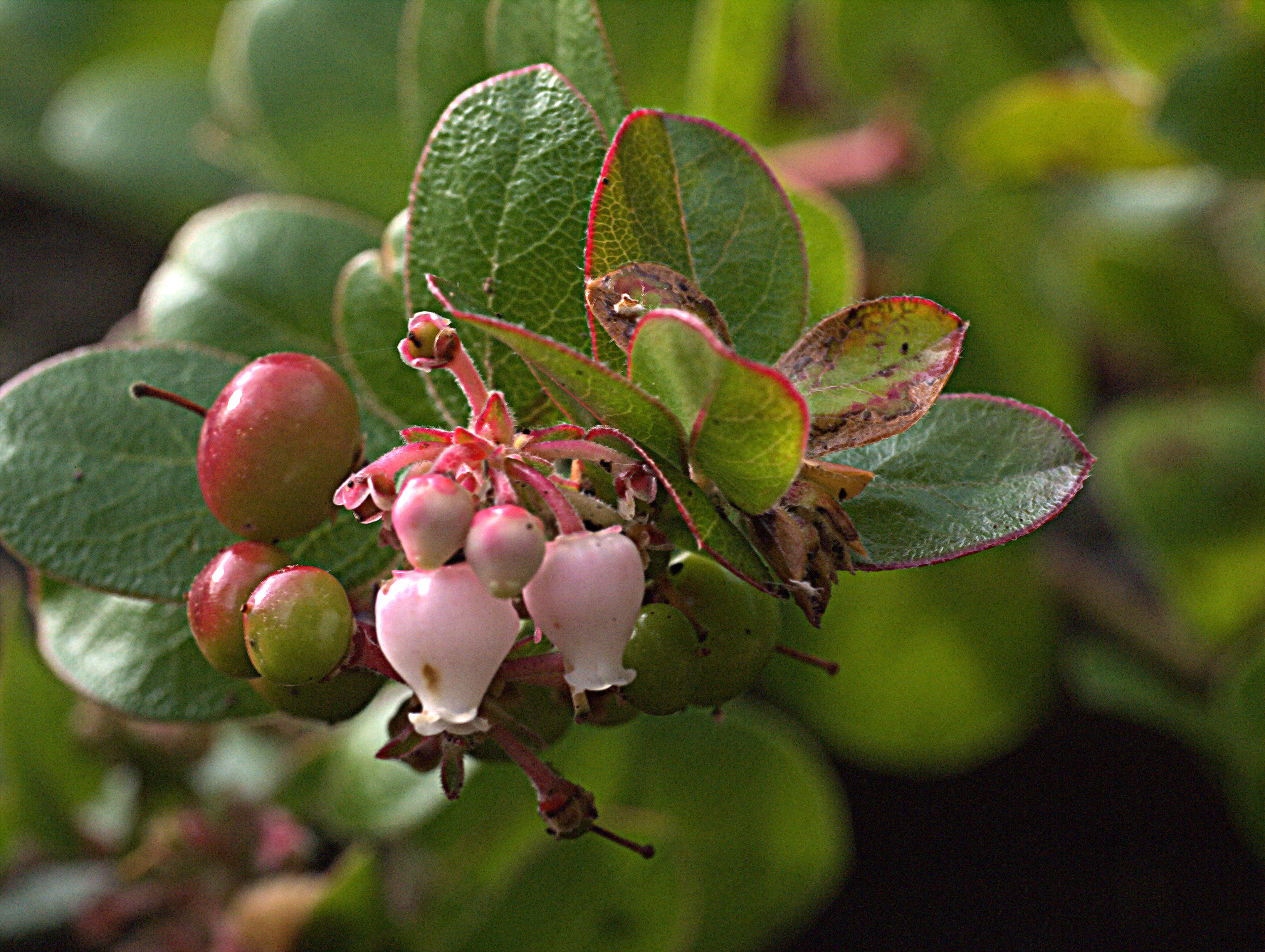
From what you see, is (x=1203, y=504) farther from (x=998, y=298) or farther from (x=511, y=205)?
(x=511, y=205)

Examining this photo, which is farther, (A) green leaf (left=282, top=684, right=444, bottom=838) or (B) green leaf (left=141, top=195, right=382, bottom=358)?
(A) green leaf (left=282, top=684, right=444, bottom=838)

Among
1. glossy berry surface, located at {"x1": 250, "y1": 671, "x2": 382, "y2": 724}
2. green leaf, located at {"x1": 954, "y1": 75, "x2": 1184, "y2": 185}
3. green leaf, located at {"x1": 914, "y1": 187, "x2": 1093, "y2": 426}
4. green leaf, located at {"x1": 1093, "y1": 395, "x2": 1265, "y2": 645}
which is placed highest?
glossy berry surface, located at {"x1": 250, "y1": 671, "x2": 382, "y2": 724}

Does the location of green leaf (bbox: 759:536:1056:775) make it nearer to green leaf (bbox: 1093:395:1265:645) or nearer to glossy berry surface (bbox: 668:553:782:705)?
green leaf (bbox: 1093:395:1265:645)

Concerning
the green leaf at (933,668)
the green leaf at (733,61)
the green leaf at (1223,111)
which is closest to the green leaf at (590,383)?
the green leaf at (733,61)

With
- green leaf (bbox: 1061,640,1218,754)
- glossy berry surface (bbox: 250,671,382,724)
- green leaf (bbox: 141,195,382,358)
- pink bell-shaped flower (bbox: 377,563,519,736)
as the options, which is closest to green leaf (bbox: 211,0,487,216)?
green leaf (bbox: 141,195,382,358)

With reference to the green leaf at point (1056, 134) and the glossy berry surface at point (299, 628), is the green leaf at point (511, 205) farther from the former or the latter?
the green leaf at point (1056, 134)

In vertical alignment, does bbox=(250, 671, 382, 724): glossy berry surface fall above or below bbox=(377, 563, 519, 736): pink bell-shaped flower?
below

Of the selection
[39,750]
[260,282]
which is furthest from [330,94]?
[39,750]
